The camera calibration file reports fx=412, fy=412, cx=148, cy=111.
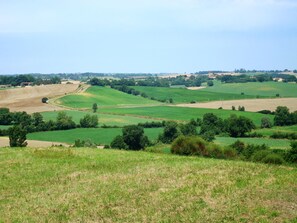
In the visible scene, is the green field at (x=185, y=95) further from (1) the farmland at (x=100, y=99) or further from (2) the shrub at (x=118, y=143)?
(2) the shrub at (x=118, y=143)

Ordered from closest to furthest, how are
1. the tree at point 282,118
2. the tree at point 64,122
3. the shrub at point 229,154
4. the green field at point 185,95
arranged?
the shrub at point 229,154 < the tree at point 64,122 < the tree at point 282,118 < the green field at point 185,95

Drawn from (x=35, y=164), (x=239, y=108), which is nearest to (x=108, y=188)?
(x=35, y=164)

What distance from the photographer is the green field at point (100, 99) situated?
12745 centimetres

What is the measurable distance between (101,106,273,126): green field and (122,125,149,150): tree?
28.7 m

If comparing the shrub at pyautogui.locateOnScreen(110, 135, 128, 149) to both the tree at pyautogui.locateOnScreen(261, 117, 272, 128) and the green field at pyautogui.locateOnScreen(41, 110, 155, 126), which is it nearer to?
the green field at pyautogui.locateOnScreen(41, 110, 155, 126)

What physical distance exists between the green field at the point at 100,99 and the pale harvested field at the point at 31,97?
6624 millimetres

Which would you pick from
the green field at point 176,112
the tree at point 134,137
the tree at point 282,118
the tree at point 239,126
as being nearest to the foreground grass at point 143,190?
the tree at point 134,137

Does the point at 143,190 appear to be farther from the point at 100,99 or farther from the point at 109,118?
the point at 100,99

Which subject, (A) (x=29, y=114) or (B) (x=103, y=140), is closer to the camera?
(B) (x=103, y=140)

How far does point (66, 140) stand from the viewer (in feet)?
262

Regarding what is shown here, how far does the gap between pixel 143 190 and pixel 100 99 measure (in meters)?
116

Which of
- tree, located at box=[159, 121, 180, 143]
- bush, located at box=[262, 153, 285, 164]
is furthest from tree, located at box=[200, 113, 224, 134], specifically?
bush, located at box=[262, 153, 285, 164]

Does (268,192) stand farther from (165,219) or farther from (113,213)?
(113,213)

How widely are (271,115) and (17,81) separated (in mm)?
117385
